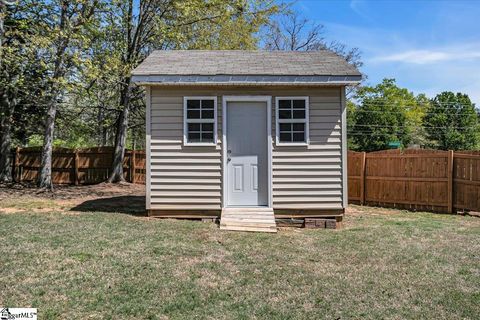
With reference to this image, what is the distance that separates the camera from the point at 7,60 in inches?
457

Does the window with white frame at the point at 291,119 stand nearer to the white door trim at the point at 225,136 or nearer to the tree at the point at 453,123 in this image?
the white door trim at the point at 225,136

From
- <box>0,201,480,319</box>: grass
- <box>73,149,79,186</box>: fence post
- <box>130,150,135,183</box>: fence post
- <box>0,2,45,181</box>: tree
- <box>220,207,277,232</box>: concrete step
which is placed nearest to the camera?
<box>0,201,480,319</box>: grass

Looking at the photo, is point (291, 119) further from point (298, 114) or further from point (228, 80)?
point (228, 80)

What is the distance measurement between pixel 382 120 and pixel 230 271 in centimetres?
4756

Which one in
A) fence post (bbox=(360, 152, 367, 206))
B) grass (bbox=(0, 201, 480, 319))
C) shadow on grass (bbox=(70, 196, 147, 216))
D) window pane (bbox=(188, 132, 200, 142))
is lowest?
grass (bbox=(0, 201, 480, 319))

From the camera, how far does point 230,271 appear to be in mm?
4590

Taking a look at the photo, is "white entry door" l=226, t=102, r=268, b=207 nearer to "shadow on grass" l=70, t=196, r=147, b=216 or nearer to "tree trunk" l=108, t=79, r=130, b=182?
"shadow on grass" l=70, t=196, r=147, b=216

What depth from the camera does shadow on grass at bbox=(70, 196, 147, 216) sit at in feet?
29.4

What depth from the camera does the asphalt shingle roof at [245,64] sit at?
7.54 m

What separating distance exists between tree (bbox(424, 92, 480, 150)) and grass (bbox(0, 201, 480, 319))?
47.2 metres

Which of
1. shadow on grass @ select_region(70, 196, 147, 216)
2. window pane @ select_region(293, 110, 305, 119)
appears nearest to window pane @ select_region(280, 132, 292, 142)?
window pane @ select_region(293, 110, 305, 119)

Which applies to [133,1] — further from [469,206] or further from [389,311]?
[389,311]

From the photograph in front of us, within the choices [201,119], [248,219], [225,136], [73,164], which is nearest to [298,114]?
[225,136]

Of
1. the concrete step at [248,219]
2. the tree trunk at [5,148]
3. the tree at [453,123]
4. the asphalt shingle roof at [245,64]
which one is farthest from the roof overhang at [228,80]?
the tree at [453,123]
